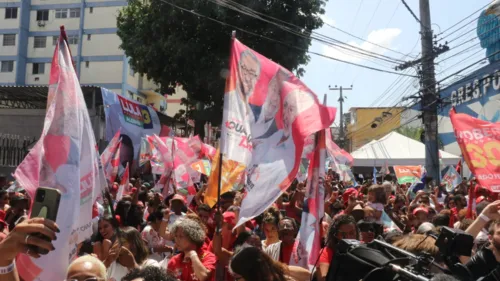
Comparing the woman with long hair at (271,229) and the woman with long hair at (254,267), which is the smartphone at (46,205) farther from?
the woman with long hair at (271,229)

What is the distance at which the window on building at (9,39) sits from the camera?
46844 mm

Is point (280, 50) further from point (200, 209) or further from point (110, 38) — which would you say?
point (110, 38)

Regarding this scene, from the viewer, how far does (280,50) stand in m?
23.6

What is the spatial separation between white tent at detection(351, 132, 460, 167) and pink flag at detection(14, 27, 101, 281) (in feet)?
78.7

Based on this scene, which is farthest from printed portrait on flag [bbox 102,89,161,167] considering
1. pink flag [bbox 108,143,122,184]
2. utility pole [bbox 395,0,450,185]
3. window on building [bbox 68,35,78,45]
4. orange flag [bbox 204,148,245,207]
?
window on building [bbox 68,35,78,45]

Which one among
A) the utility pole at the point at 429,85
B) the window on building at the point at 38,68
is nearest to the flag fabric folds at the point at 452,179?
the utility pole at the point at 429,85

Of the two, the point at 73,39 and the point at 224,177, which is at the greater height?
the point at 73,39

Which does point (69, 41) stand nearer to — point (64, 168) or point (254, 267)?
point (64, 168)

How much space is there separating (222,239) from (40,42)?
46.8 m

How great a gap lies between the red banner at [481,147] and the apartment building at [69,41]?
134 feet

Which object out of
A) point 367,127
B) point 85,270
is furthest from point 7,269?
point 367,127

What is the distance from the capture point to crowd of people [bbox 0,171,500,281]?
2.74m

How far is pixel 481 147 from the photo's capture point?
718 centimetres

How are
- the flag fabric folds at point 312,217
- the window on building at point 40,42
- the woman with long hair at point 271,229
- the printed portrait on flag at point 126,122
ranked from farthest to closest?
the window on building at point 40,42
the printed portrait on flag at point 126,122
the woman with long hair at point 271,229
the flag fabric folds at point 312,217
